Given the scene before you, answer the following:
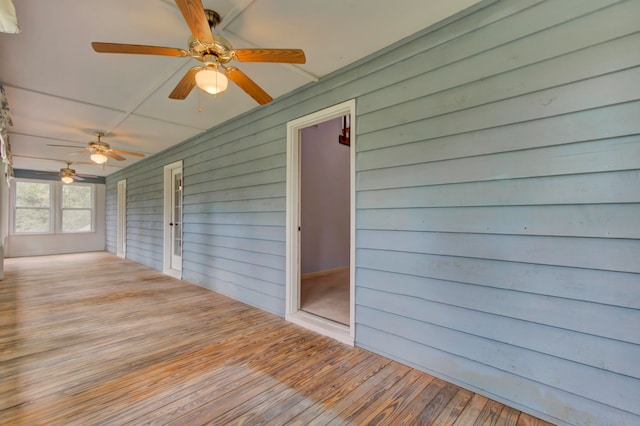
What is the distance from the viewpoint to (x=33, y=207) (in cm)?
810

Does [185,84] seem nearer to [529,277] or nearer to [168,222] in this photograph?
[529,277]

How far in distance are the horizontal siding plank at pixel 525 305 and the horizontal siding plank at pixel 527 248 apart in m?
0.13

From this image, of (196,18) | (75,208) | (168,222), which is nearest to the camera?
(196,18)

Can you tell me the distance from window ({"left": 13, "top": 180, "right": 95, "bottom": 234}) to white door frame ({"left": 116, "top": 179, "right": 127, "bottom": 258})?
1.79 meters

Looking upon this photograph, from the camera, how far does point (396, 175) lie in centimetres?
224

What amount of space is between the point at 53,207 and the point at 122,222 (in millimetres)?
2372

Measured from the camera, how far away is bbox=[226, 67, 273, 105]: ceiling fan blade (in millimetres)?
2021

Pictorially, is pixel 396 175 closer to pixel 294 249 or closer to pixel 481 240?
pixel 481 240

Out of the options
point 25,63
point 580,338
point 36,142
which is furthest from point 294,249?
point 36,142

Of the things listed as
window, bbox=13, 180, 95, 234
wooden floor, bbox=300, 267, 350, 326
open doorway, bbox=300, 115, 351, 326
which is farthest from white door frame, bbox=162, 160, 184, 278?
window, bbox=13, 180, 95, 234

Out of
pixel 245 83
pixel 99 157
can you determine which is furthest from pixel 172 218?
pixel 245 83

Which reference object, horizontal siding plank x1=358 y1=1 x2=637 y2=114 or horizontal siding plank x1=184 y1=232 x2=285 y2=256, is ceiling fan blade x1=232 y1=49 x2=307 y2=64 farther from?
horizontal siding plank x1=184 y1=232 x2=285 y2=256

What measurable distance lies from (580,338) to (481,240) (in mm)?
699

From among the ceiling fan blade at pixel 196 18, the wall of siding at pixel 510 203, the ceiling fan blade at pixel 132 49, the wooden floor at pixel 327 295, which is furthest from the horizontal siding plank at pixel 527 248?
the ceiling fan blade at pixel 132 49
